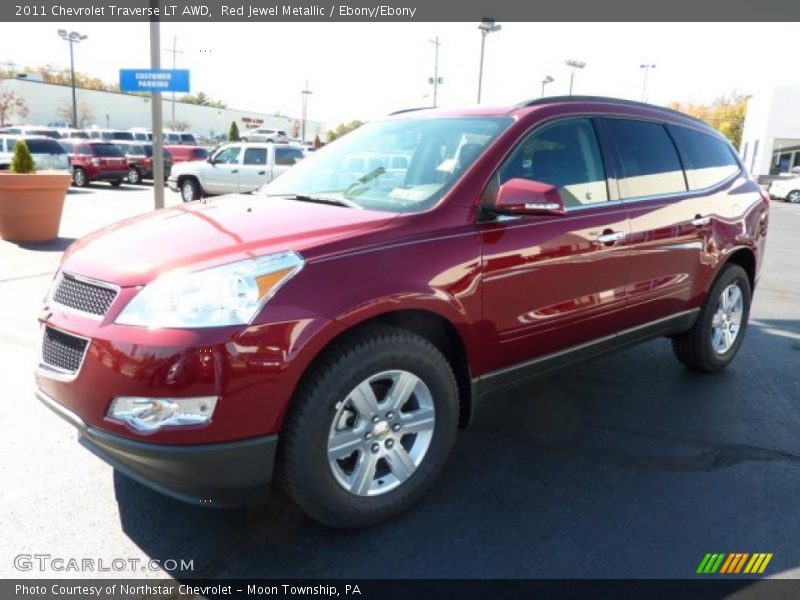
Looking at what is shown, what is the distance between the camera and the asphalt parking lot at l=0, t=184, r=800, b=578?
2680 millimetres

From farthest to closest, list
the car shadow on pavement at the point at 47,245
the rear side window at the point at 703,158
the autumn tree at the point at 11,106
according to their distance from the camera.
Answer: the autumn tree at the point at 11,106, the car shadow on pavement at the point at 47,245, the rear side window at the point at 703,158

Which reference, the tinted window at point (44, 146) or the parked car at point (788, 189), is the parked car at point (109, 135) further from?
the parked car at point (788, 189)

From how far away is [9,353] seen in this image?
195 inches

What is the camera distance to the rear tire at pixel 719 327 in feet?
15.8

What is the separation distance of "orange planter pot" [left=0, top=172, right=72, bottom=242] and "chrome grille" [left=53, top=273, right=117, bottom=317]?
8235 mm

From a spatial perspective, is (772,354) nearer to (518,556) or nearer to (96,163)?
(518,556)

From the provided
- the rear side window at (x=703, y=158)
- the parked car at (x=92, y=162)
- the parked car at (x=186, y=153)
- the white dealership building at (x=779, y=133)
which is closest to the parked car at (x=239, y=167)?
the parked car at (x=92, y=162)

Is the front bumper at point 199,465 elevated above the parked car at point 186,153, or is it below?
below

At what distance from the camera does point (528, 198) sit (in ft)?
9.71

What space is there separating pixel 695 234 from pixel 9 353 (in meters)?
5.10

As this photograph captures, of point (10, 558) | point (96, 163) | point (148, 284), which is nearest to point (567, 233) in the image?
point (148, 284)

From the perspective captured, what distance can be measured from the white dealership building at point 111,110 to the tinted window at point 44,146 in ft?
119

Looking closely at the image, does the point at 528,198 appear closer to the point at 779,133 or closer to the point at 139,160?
the point at 139,160

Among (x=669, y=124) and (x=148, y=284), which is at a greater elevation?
(x=669, y=124)
